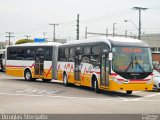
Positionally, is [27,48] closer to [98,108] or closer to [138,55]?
[138,55]

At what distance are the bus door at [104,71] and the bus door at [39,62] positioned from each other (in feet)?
36.7

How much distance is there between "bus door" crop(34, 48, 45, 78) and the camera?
109 ft

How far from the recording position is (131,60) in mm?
21797

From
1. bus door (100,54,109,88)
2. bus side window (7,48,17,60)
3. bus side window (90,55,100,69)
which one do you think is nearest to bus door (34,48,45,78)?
bus side window (7,48,17,60)

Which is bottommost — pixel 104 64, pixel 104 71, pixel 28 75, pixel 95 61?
pixel 28 75

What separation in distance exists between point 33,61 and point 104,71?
12.7m

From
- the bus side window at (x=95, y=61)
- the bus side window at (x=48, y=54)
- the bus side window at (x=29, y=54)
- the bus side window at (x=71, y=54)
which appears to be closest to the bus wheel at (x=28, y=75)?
the bus side window at (x=29, y=54)

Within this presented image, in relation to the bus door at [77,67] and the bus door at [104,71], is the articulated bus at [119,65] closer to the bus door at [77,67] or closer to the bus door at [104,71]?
the bus door at [104,71]

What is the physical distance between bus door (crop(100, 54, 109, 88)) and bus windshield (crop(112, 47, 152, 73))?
0.65 m

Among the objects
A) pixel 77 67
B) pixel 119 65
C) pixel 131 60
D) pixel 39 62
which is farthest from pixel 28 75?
pixel 131 60

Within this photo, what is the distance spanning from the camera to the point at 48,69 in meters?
32.3

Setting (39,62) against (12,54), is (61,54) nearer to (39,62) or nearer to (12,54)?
(39,62)

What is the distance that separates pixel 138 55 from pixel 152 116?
8.52 m

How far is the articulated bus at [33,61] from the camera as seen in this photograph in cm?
3228
